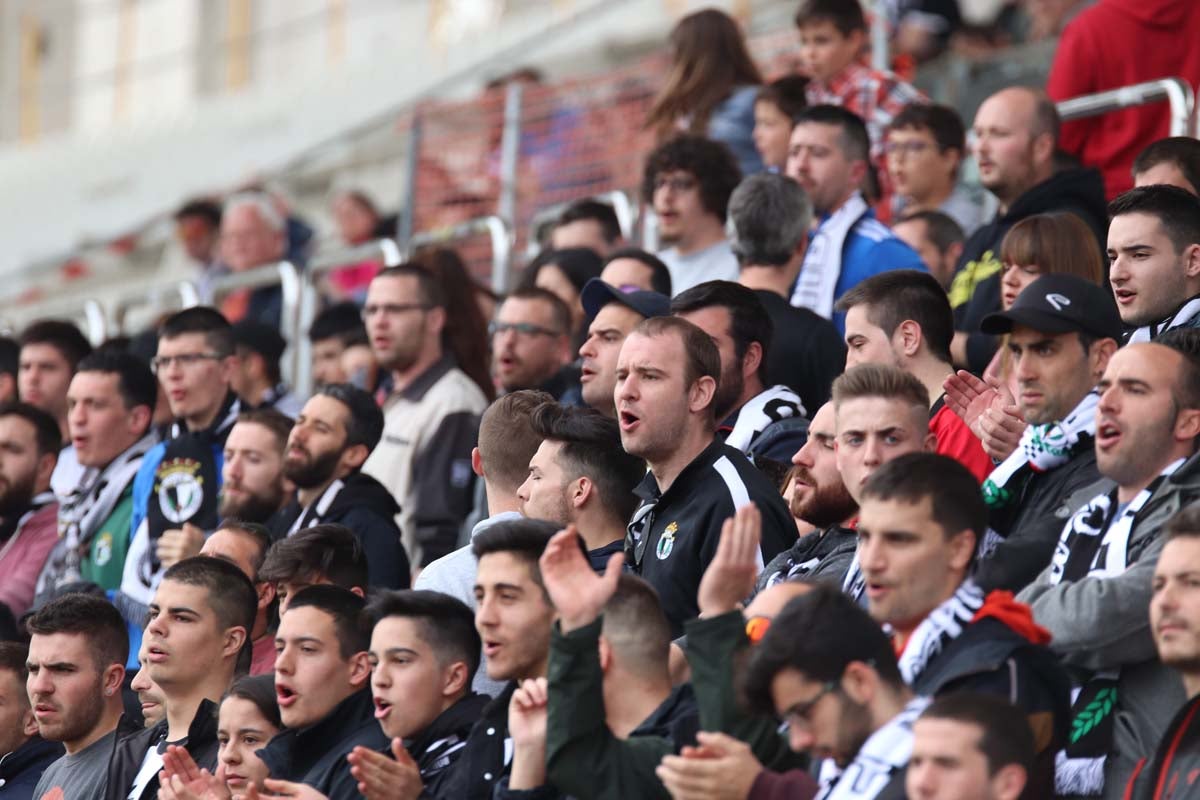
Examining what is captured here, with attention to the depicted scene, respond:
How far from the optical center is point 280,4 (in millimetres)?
24656

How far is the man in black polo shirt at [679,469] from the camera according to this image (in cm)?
640

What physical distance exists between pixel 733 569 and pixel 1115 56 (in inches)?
216

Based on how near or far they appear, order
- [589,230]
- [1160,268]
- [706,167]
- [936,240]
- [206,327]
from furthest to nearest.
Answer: [589,230]
[206,327]
[936,240]
[706,167]
[1160,268]

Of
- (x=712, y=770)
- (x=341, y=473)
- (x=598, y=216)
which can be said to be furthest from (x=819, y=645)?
(x=598, y=216)

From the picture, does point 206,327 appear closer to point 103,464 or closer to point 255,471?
point 103,464

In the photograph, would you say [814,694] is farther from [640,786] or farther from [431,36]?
[431,36]

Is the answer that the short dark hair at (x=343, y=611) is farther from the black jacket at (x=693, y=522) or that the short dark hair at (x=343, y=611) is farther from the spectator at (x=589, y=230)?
the spectator at (x=589, y=230)

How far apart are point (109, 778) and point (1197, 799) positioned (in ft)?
13.1

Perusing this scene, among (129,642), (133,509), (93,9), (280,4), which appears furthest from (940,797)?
(93,9)

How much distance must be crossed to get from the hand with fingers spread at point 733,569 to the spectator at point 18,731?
383cm

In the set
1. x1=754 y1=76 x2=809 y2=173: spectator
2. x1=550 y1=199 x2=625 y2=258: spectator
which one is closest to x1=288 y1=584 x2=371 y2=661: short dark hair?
x1=550 y1=199 x2=625 y2=258: spectator

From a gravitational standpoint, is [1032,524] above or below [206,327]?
below

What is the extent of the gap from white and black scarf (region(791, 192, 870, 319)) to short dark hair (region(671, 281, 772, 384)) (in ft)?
3.07

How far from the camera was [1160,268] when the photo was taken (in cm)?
664
